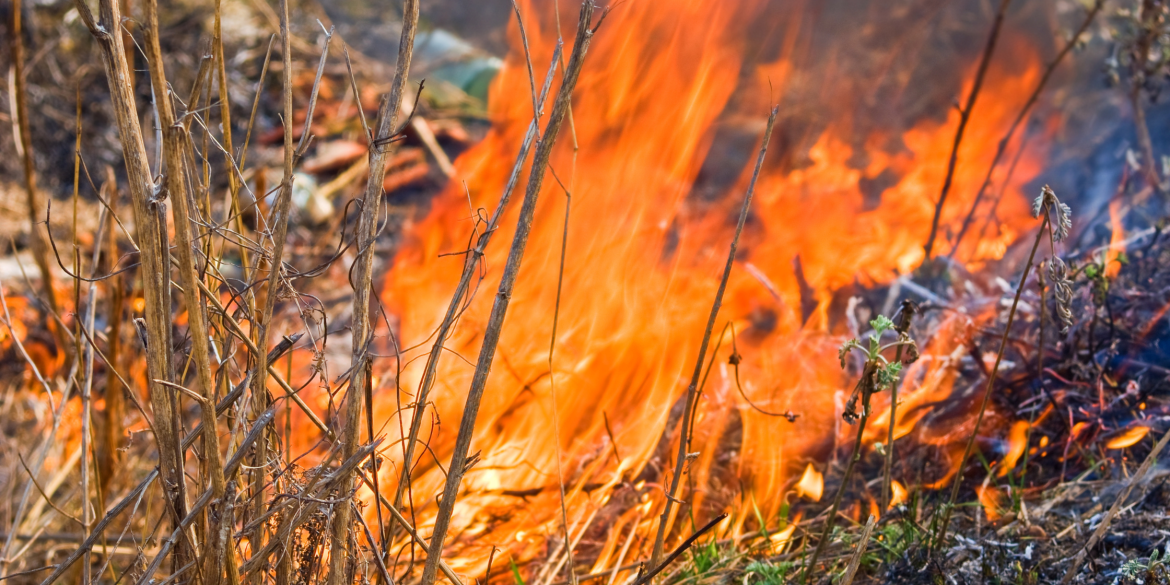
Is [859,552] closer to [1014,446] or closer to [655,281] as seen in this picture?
[1014,446]

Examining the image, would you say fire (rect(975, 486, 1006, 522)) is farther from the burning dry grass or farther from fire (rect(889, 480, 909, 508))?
fire (rect(889, 480, 909, 508))

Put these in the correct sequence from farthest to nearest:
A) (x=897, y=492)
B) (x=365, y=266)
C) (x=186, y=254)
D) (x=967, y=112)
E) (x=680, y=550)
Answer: (x=967, y=112) → (x=897, y=492) → (x=680, y=550) → (x=365, y=266) → (x=186, y=254)

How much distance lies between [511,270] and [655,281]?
2164 mm

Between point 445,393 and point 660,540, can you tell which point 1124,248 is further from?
point 445,393

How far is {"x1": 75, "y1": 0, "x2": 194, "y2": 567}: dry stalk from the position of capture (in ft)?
3.21

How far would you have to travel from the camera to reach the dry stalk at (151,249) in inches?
38.5

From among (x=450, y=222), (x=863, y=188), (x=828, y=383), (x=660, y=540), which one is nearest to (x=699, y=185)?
(x=863, y=188)

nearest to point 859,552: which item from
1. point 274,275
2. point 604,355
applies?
point 274,275

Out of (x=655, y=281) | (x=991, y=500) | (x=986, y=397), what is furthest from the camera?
(x=655, y=281)

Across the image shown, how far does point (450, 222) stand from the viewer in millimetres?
3924

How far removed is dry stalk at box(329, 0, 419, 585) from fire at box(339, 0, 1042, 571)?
557 millimetres

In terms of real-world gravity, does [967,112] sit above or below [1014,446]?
above

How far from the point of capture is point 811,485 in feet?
7.49

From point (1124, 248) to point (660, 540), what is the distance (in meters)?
2.42
